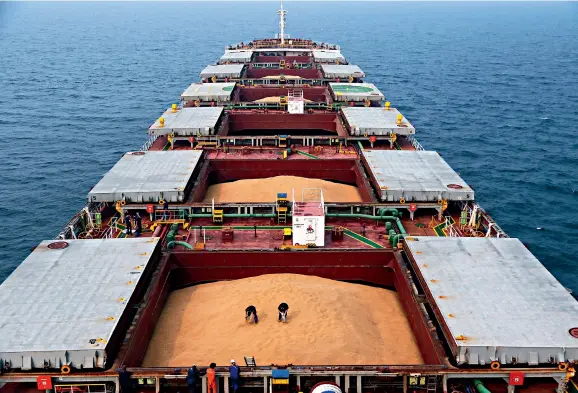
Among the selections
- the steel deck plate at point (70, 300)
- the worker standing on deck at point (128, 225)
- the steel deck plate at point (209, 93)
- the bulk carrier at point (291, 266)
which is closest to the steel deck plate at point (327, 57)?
the steel deck plate at point (209, 93)

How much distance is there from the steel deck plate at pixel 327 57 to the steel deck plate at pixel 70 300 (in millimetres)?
73203

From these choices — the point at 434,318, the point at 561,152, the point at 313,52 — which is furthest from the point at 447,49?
the point at 434,318

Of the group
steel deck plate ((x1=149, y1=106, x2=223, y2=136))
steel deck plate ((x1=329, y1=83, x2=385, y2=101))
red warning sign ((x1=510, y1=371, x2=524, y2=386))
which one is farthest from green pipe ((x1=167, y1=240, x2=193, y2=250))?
steel deck plate ((x1=329, y1=83, x2=385, y2=101))

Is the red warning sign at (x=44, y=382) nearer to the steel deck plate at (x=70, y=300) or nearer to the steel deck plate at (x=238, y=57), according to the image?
the steel deck plate at (x=70, y=300)

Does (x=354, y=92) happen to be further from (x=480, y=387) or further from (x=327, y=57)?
(x=480, y=387)

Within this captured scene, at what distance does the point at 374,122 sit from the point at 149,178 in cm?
2360

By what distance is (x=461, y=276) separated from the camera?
25156 millimetres

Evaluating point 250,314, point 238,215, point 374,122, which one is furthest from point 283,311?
point 374,122

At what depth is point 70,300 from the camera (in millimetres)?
23203

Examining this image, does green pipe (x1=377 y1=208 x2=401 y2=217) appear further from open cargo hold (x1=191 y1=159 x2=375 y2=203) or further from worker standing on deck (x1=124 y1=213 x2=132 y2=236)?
worker standing on deck (x1=124 y1=213 x2=132 y2=236)

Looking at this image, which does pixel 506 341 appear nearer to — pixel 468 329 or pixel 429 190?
pixel 468 329

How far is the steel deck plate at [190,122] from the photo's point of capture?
51219mm

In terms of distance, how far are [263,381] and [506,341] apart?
28.8 ft

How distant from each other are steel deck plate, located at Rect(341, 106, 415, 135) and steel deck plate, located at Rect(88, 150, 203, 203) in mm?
15507
